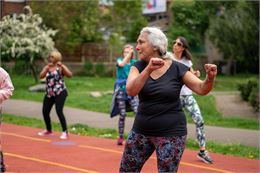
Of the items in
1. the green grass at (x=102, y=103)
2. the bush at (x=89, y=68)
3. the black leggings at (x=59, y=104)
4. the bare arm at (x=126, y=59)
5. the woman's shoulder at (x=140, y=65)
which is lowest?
the bush at (x=89, y=68)

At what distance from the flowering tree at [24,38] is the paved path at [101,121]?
6.09 meters

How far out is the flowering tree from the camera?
24266mm

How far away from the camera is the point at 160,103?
4.46 meters

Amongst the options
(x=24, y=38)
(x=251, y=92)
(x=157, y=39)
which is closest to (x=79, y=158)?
(x=157, y=39)

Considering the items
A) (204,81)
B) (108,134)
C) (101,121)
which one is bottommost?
(101,121)

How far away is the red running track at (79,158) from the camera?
293 inches

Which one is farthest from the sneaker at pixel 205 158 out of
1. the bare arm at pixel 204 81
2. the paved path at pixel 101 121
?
the bare arm at pixel 204 81

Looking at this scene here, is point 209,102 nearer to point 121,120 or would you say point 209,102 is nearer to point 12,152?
point 121,120

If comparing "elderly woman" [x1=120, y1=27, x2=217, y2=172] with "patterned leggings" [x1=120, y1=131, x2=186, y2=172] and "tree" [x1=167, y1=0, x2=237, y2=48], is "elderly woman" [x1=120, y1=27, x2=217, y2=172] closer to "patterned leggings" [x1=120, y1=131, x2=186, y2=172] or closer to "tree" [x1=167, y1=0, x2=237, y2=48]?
"patterned leggings" [x1=120, y1=131, x2=186, y2=172]

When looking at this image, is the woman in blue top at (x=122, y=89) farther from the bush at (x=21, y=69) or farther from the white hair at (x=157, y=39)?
the bush at (x=21, y=69)

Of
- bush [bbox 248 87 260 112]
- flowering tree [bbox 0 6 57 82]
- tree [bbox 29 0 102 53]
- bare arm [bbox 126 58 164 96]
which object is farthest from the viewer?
tree [bbox 29 0 102 53]

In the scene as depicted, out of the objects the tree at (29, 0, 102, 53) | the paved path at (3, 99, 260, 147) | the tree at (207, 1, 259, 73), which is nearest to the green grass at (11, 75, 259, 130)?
the paved path at (3, 99, 260, 147)

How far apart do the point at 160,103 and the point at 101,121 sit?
353 inches

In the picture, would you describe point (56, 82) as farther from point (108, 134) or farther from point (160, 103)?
point (160, 103)
